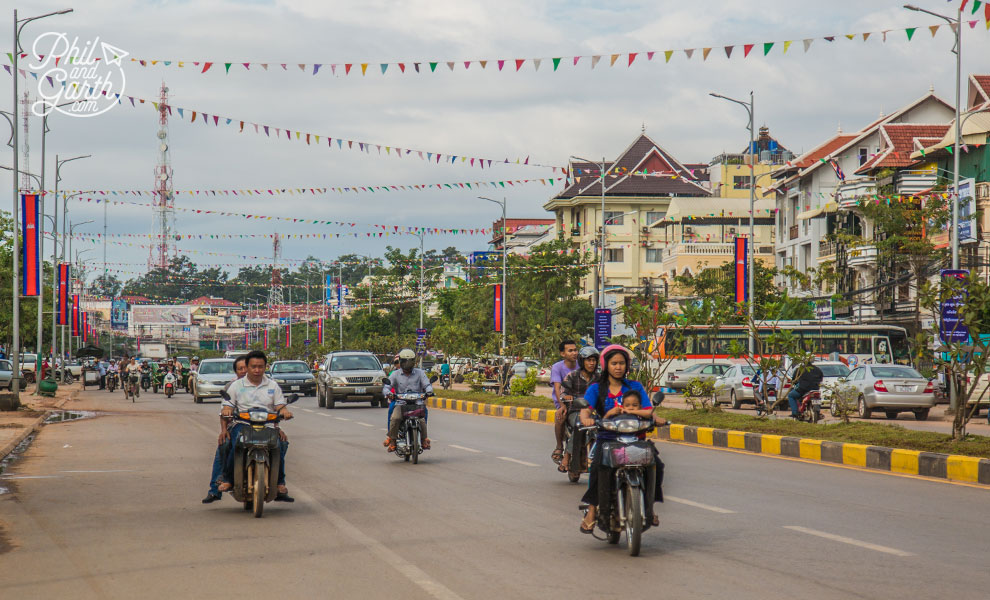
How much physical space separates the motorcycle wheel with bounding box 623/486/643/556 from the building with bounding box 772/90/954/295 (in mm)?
46648

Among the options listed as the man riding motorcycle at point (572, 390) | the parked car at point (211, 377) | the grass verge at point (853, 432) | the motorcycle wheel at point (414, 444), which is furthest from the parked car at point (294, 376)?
the man riding motorcycle at point (572, 390)

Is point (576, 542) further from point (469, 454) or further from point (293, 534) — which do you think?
point (469, 454)

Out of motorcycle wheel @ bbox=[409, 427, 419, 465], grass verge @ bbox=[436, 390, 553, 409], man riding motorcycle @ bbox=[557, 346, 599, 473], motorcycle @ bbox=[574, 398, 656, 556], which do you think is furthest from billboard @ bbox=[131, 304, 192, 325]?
motorcycle @ bbox=[574, 398, 656, 556]

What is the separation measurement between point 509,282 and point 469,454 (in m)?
56.3

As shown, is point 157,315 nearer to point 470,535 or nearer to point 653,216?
point 653,216

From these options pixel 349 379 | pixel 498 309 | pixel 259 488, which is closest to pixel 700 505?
pixel 259 488

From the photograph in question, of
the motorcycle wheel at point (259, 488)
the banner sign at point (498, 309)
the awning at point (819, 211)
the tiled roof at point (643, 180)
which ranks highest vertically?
the tiled roof at point (643, 180)

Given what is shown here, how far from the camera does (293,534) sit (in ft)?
30.6

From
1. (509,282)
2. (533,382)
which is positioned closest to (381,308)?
(509,282)

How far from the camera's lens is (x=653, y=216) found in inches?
3573

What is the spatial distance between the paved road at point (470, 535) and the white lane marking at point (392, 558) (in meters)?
0.02

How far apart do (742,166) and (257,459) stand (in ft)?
293

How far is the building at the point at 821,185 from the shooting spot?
58050 mm

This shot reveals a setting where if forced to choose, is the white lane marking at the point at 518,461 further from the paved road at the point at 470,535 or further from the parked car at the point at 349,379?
the parked car at the point at 349,379
